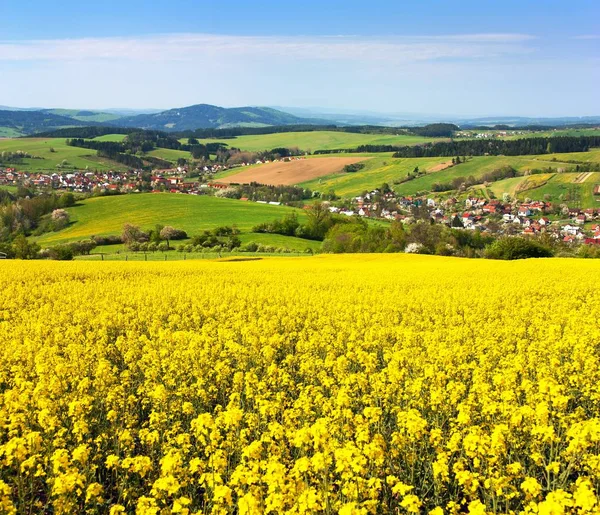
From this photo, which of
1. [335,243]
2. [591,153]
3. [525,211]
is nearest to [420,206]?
[525,211]

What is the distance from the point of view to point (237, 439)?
28.1 feet

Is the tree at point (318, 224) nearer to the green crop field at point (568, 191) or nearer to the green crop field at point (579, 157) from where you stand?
the green crop field at point (568, 191)

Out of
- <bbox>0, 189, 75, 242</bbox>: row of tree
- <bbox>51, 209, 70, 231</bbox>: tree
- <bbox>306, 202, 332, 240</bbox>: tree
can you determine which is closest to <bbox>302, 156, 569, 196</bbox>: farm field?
<bbox>306, 202, 332, 240</bbox>: tree

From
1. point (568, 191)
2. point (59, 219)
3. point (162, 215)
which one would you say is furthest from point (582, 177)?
point (59, 219)

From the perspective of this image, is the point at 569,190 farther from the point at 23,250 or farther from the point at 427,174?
the point at 23,250

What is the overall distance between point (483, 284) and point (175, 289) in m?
16.7

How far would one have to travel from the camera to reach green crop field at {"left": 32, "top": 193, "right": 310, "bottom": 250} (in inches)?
3671

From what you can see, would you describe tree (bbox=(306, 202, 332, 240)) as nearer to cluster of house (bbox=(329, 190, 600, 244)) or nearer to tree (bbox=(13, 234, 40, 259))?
cluster of house (bbox=(329, 190, 600, 244))

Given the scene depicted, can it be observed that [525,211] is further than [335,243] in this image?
Yes

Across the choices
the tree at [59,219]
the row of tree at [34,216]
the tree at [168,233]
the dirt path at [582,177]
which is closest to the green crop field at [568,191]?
the dirt path at [582,177]

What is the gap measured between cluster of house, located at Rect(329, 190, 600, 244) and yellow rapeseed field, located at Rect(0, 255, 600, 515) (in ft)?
322

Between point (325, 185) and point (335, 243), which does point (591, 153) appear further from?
point (335, 243)

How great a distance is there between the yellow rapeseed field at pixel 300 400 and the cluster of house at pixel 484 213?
322ft

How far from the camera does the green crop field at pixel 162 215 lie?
9325 centimetres
